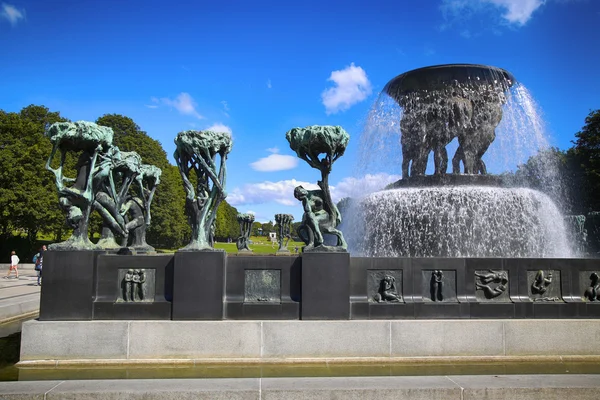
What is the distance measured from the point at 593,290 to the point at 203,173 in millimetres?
6849

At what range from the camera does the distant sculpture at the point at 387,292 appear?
24.0 ft

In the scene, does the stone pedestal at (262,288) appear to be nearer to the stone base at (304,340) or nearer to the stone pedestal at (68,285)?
the stone base at (304,340)

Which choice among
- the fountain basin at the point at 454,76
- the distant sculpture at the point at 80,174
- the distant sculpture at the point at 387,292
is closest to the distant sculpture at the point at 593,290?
the distant sculpture at the point at 387,292

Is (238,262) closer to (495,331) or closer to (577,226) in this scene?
(495,331)

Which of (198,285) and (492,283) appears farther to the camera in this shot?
(492,283)

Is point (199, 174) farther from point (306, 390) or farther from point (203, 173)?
point (306, 390)

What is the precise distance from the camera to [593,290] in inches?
300

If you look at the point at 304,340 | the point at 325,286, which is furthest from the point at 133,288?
the point at 325,286

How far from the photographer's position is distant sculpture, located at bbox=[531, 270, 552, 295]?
7.53 m

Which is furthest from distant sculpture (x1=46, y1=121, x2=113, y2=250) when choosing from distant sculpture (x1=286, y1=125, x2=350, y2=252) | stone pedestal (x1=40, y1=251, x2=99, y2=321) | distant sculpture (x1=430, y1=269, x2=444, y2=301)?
distant sculpture (x1=430, y1=269, x2=444, y2=301)

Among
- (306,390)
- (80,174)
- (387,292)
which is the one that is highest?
(80,174)

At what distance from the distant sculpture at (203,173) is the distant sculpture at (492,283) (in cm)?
447

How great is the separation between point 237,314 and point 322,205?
2.26m

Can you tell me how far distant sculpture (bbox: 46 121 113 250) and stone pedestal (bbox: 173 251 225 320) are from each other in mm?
1534
